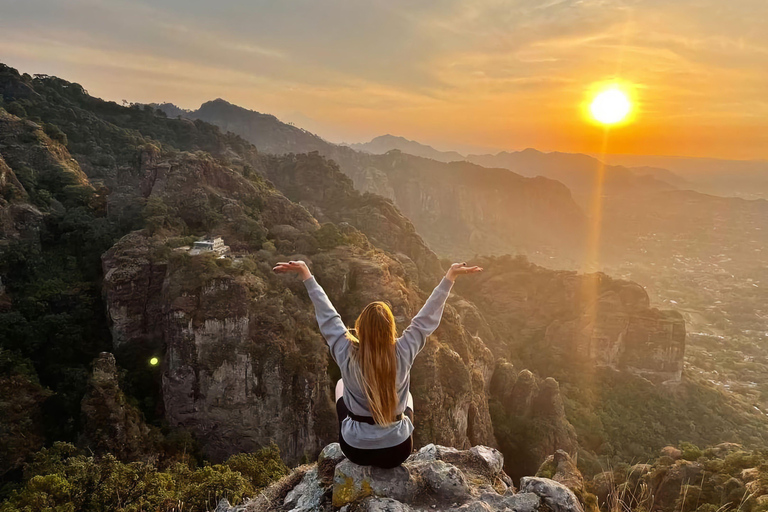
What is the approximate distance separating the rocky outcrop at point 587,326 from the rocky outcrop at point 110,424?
44.7m

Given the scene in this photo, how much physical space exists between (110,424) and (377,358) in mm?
20919

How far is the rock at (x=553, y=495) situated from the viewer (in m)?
5.50

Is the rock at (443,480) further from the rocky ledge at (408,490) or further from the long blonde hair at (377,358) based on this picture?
the long blonde hair at (377,358)

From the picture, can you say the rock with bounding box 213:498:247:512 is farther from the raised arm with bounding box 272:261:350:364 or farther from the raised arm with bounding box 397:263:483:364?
the raised arm with bounding box 397:263:483:364

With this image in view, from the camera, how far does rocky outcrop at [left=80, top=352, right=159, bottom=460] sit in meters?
18.6

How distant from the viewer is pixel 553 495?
5.64 meters

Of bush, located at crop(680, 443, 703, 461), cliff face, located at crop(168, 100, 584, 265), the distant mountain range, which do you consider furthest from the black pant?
the distant mountain range

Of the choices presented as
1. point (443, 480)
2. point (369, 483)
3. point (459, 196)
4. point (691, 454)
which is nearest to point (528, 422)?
point (691, 454)

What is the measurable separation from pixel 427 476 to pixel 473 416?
87.6ft

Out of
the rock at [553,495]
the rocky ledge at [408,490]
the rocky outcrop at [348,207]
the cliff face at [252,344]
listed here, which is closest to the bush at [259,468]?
the cliff face at [252,344]

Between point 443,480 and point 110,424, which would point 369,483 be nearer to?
point 443,480

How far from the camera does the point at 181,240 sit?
27859 millimetres

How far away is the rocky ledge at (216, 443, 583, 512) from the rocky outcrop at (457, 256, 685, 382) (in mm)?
50005

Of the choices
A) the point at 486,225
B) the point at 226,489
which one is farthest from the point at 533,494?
the point at 486,225
